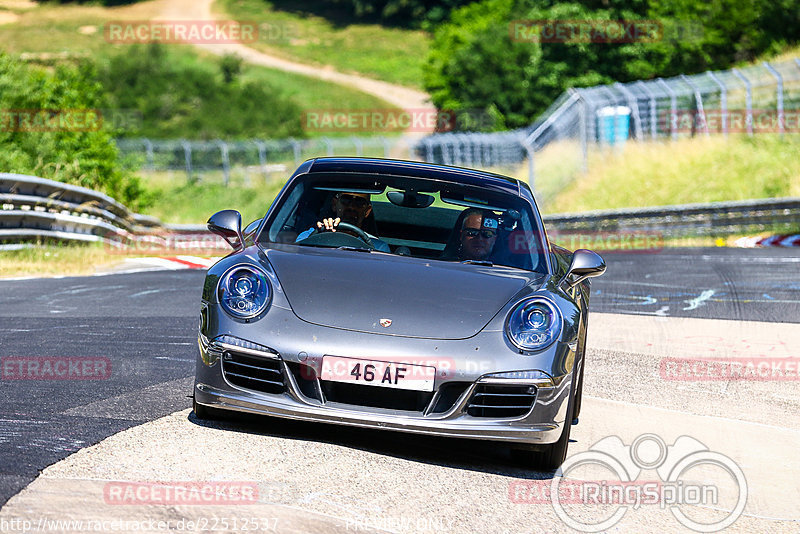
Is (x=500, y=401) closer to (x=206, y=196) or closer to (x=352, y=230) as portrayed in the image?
(x=352, y=230)

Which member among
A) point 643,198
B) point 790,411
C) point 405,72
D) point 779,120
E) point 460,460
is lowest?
point 405,72

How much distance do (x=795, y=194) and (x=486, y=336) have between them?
70.9 feet

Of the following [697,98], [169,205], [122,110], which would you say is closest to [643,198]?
[697,98]

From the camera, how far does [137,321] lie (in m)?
9.73

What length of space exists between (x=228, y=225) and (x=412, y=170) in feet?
3.73

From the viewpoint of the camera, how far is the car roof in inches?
260

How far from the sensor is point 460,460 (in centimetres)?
543

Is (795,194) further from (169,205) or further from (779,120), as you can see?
(169,205)

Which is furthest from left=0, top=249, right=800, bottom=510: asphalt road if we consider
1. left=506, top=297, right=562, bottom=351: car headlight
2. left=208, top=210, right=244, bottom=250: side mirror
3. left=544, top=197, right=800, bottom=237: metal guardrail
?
left=544, top=197, right=800, bottom=237: metal guardrail

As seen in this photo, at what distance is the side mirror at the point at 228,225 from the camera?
6.07 meters

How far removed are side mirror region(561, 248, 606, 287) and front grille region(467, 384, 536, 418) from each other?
99cm

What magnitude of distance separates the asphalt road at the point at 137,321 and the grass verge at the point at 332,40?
7100 centimetres

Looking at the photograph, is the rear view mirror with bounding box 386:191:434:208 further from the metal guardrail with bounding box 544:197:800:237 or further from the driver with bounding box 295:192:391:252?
the metal guardrail with bounding box 544:197:800:237

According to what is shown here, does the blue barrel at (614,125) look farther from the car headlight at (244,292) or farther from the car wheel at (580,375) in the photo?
the car headlight at (244,292)
